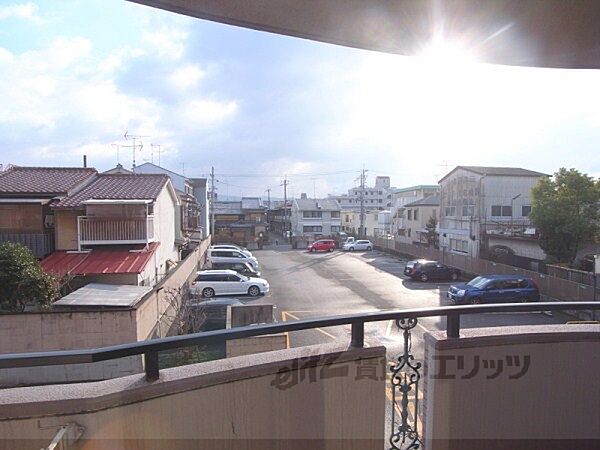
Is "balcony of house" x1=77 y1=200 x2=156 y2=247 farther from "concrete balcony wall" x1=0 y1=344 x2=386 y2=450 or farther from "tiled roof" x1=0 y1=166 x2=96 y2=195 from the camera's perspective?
"concrete balcony wall" x1=0 y1=344 x2=386 y2=450

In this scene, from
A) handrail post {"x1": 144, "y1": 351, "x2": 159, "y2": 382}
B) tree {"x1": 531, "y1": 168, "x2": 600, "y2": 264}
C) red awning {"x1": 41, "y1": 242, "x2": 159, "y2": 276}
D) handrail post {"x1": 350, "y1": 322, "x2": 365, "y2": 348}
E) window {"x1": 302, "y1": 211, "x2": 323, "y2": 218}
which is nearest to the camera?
handrail post {"x1": 144, "y1": 351, "x2": 159, "y2": 382}

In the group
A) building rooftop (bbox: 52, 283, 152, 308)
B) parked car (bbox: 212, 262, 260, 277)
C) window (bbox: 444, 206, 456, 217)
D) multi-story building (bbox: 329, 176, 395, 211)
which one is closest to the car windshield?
parked car (bbox: 212, 262, 260, 277)

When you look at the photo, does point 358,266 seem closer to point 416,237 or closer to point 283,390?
point 416,237

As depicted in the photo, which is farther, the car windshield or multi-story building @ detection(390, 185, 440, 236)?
multi-story building @ detection(390, 185, 440, 236)

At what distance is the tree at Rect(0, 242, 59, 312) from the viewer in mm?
8703

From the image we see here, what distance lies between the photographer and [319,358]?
163 centimetres

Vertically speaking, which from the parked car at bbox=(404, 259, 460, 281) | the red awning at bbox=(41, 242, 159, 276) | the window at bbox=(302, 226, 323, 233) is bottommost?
the parked car at bbox=(404, 259, 460, 281)

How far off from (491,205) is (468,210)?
124cm

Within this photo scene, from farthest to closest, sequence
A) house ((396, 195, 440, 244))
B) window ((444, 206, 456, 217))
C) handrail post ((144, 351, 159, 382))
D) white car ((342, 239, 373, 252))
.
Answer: white car ((342, 239, 373, 252)) → house ((396, 195, 440, 244)) → window ((444, 206, 456, 217)) → handrail post ((144, 351, 159, 382))

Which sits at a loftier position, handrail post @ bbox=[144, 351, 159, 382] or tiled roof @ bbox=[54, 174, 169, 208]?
tiled roof @ bbox=[54, 174, 169, 208]

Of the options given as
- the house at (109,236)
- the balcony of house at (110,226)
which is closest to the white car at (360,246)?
the house at (109,236)

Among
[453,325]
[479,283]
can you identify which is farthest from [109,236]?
[453,325]

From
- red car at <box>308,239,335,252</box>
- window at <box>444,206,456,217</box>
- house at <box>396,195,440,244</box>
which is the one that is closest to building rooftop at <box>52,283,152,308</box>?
window at <box>444,206,456,217</box>

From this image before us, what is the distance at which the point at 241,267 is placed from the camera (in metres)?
18.5
